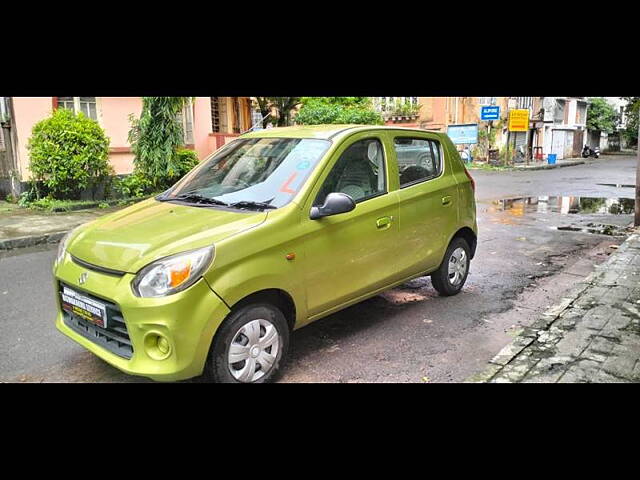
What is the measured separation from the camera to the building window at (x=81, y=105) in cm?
1272

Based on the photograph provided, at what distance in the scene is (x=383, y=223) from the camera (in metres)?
4.65

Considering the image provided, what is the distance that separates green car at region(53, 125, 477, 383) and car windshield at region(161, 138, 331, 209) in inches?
0.6

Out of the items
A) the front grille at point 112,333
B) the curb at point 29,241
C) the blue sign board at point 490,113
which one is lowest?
the curb at point 29,241

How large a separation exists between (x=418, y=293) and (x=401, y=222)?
1538 millimetres

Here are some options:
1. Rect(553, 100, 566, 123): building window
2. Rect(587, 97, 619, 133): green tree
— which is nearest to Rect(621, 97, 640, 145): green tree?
Rect(587, 97, 619, 133): green tree

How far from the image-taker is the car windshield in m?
4.13

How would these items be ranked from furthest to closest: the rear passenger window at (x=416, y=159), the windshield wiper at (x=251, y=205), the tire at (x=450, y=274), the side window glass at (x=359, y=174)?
the tire at (x=450, y=274)
the rear passenger window at (x=416, y=159)
the side window glass at (x=359, y=174)
the windshield wiper at (x=251, y=205)

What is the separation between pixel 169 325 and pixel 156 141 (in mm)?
10323

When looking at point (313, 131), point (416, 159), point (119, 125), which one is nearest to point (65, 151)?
point (119, 125)

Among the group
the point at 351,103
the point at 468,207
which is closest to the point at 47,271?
the point at 468,207

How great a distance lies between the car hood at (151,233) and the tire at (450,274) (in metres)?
2.58

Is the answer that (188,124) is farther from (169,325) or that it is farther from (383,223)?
(169,325)

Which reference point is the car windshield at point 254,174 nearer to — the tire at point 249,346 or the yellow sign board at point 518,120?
the tire at point 249,346

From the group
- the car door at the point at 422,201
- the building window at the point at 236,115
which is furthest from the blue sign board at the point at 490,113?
the car door at the point at 422,201
